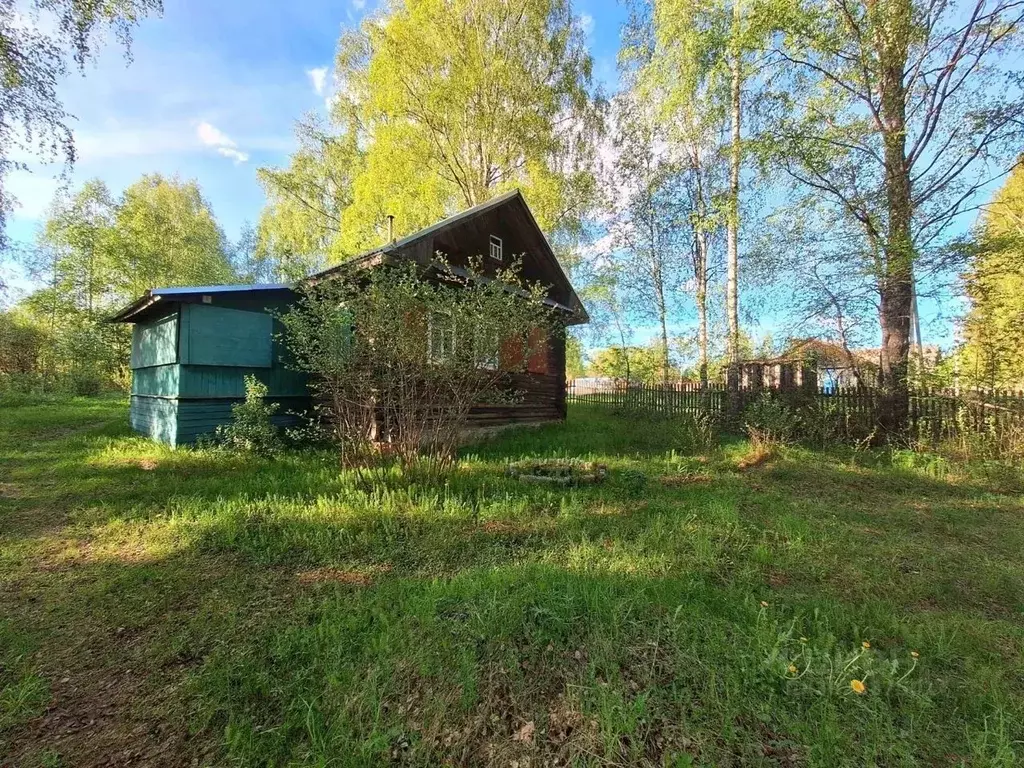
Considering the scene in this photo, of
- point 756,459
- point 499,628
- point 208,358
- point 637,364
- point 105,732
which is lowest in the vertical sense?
point 105,732

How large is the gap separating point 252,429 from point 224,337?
203 centimetres

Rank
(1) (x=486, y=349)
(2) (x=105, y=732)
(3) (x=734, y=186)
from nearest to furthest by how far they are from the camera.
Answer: (2) (x=105, y=732) → (1) (x=486, y=349) → (3) (x=734, y=186)

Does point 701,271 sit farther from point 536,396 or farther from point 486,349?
point 486,349

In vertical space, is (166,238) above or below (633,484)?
above

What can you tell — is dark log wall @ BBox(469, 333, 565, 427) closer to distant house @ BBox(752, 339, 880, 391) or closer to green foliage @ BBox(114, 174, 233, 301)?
distant house @ BBox(752, 339, 880, 391)

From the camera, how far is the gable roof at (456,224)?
7.86 m

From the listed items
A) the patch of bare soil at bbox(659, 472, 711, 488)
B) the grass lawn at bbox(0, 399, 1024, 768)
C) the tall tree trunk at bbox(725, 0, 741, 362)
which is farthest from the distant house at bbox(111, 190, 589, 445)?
the tall tree trunk at bbox(725, 0, 741, 362)

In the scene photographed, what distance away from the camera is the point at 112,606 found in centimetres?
335

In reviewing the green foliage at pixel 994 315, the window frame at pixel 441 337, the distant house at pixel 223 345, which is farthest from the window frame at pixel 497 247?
the green foliage at pixel 994 315

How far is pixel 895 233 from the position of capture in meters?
9.23

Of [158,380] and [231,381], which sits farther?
[158,380]

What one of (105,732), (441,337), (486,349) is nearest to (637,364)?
(486,349)

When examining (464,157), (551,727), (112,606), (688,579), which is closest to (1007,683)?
(688,579)

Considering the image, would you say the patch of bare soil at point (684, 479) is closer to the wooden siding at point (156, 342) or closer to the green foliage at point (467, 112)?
the wooden siding at point (156, 342)
